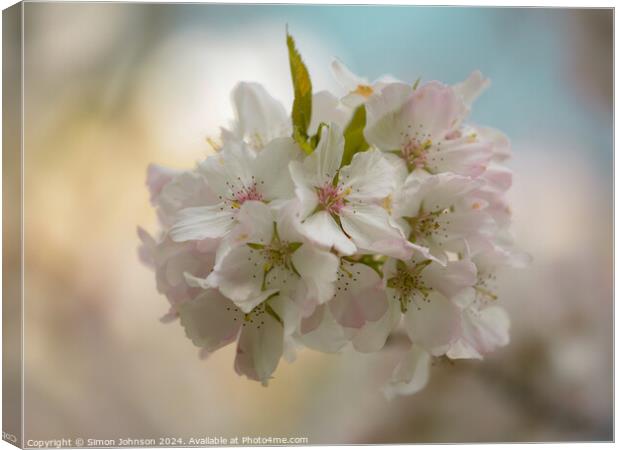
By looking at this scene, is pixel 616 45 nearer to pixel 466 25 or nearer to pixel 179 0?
pixel 466 25

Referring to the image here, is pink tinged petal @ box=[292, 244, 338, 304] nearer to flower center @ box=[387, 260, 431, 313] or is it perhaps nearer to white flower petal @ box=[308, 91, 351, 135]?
flower center @ box=[387, 260, 431, 313]

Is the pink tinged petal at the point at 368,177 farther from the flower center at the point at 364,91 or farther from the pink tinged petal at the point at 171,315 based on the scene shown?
the pink tinged petal at the point at 171,315

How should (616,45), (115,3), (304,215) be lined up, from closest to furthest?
(304,215)
(115,3)
(616,45)

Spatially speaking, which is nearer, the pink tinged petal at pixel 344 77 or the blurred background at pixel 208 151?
the pink tinged petal at pixel 344 77

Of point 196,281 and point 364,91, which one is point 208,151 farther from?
point 196,281

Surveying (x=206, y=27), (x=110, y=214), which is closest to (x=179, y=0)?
(x=206, y=27)

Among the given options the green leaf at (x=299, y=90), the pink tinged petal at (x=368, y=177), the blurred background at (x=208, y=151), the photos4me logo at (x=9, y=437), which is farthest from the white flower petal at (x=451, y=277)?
the photos4me logo at (x=9, y=437)
